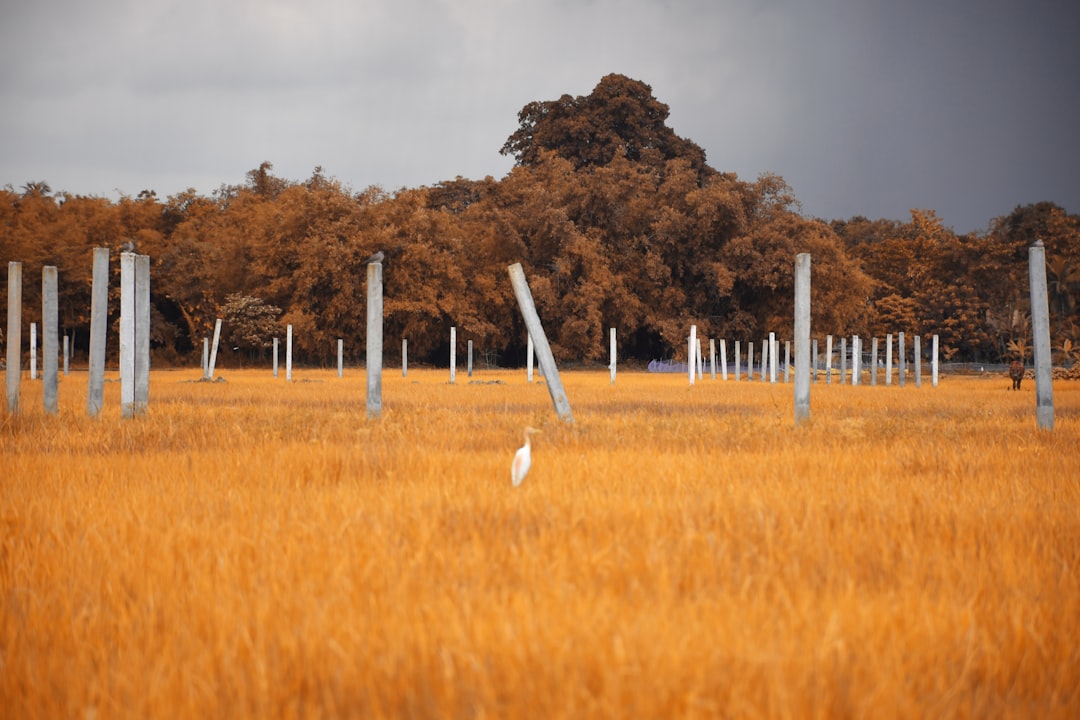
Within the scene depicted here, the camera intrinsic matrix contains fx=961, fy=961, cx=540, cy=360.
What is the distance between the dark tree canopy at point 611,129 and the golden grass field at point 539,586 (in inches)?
1910

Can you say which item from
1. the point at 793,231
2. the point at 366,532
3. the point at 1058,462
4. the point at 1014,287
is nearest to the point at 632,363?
the point at 793,231

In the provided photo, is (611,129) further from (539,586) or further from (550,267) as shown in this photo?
(539,586)

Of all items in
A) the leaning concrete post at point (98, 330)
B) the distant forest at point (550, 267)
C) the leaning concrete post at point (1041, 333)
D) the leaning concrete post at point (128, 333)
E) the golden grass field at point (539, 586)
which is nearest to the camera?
the golden grass field at point (539, 586)

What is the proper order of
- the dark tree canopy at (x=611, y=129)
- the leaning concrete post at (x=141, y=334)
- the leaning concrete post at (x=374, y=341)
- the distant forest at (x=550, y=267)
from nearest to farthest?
the leaning concrete post at (x=374, y=341), the leaning concrete post at (x=141, y=334), the distant forest at (x=550, y=267), the dark tree canopy at (x=611, y=129)

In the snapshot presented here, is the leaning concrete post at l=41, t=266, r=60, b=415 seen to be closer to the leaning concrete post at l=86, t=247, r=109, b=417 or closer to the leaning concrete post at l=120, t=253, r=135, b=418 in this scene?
the leaning concrete post at l=86, t=247, r=109, b=417

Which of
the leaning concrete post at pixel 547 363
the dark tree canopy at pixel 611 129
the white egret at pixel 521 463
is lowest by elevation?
the white egret at pixel 521 463

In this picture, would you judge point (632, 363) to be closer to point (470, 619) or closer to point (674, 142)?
point (674, 142)

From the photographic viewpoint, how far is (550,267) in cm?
4806

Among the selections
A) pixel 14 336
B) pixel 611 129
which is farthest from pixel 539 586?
pixel 611 129

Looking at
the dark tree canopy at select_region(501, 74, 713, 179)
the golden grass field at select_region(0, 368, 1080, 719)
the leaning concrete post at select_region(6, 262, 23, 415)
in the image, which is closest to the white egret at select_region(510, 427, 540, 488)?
the golden grass field at select_region(0, 368, 1080, 719)

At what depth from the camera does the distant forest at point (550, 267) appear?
4516 centimetres

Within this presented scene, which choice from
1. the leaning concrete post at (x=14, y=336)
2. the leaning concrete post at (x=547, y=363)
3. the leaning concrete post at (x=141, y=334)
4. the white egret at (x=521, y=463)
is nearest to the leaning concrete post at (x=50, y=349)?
the leaning concrete post at (x=14, y=336)

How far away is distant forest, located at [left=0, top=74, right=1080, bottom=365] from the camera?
45.2m

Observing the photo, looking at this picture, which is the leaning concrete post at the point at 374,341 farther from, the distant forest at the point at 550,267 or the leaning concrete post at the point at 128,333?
the distant forest at the point at 550,267
